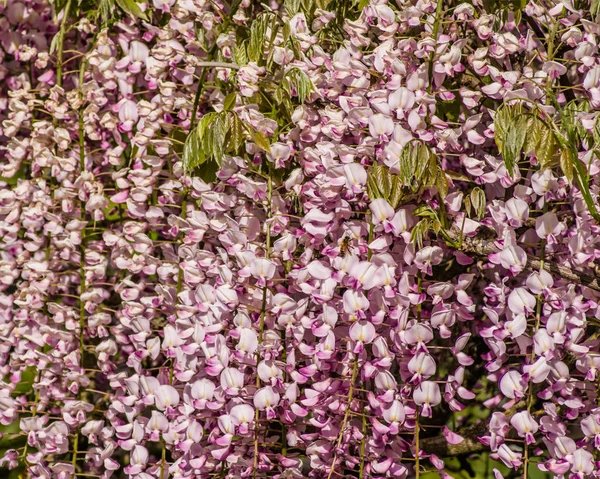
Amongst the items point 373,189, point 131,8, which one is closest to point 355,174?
point 373,189

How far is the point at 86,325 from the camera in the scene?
77.7 inches

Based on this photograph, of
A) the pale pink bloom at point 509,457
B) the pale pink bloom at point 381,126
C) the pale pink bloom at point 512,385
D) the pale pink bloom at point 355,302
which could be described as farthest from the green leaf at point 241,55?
the pale pink bloom at point 509,457

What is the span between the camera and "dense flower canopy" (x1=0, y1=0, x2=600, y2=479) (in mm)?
1519

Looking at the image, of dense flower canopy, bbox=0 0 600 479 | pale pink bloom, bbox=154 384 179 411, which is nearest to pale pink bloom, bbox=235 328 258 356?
dense flower canopy, bbox=0 0 600 479

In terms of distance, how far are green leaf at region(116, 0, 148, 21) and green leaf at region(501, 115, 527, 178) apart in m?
0.92

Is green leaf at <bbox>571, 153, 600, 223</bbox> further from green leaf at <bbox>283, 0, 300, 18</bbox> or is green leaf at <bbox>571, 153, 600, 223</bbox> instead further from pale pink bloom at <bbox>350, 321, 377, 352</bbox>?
green leaf at <bbox>283, 0, 300, 18</bbox>

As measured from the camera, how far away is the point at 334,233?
5.38 feet

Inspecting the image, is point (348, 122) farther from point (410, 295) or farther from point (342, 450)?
point (342, 450)

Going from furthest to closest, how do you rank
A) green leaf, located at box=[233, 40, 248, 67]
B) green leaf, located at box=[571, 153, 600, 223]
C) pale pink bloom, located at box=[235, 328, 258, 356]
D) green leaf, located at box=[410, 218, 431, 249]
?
green leaf, located at box=[233, 40, 248, 67], pale pink bloom, located at box=[235, 328, 258, 356], green leaf, located at box=[410, 218, 431, 249], green leaf, located at box=[571, 153, 600, 223]

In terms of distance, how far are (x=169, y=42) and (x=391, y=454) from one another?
39.5 inches

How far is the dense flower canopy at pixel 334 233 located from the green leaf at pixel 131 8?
52 mm

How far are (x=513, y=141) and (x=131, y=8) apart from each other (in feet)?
3.14

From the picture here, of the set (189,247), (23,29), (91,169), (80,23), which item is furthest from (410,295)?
(23,29)

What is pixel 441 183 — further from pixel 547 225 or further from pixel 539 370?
pixel 539 370
